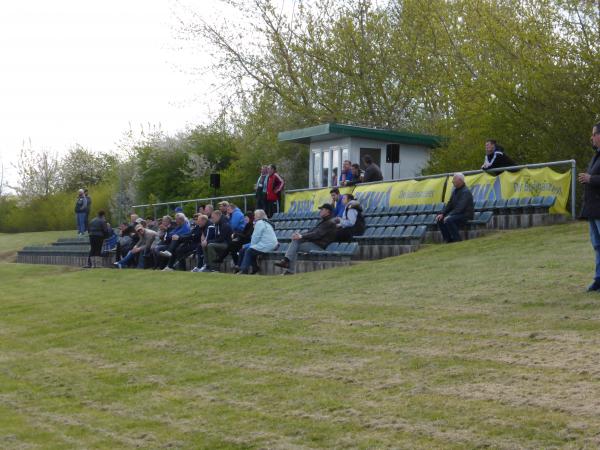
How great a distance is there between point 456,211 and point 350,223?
249 cm

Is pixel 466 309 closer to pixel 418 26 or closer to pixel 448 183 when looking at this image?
pixel 448 183

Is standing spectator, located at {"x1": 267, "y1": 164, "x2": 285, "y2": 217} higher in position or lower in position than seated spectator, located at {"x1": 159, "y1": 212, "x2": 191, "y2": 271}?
higher

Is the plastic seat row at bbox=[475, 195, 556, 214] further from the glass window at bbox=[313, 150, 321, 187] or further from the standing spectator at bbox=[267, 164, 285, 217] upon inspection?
the glass window at bbox=[313, 150, 321, 187]

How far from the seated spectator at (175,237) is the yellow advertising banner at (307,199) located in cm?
336

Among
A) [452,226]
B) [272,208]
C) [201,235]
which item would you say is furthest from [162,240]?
[452,226]

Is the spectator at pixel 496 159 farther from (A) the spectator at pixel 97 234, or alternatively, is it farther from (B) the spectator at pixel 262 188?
(A) the spectator at pixel 97 234

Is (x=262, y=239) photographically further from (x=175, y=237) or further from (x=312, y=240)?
(x=175, y=237)

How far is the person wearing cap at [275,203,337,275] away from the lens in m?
19.4

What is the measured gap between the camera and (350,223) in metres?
20.2

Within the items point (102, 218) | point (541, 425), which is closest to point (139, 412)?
point (541, 425)

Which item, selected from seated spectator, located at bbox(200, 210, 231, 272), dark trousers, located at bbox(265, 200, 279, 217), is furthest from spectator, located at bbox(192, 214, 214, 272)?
dark trousers, located at bbox(265, 200, 279, 217)

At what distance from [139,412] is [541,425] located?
3.51 m

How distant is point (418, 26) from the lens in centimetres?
3644

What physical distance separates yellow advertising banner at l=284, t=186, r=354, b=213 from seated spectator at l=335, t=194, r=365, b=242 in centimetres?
294
